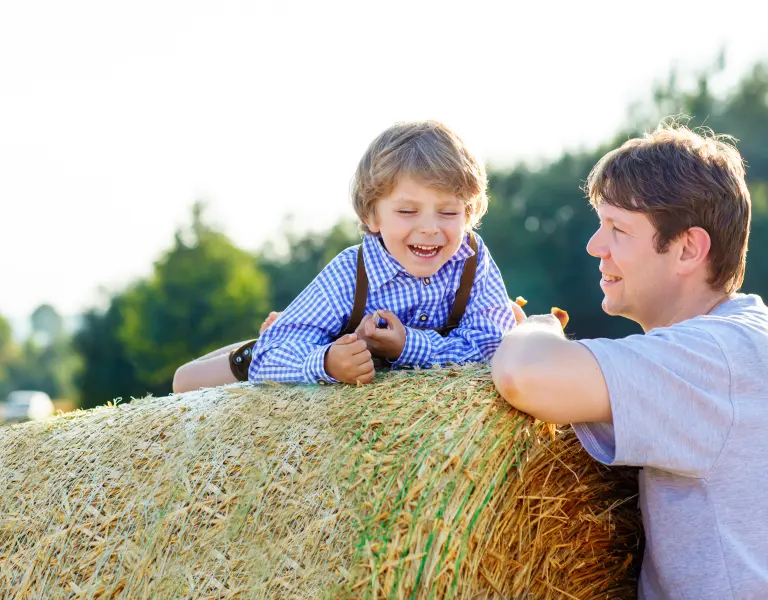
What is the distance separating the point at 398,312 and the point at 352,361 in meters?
0.62

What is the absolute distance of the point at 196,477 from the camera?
3396 millimetres

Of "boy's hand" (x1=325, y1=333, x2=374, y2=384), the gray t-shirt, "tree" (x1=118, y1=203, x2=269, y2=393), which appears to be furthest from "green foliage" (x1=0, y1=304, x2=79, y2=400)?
the gray t-shirt

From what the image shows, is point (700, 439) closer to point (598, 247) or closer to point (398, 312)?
point (598, 247)

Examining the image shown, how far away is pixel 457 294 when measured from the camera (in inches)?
160

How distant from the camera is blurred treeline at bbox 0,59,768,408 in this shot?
30.0 m

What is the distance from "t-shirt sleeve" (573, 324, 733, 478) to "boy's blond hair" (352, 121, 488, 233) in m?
1.23

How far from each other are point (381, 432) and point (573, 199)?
29.5m

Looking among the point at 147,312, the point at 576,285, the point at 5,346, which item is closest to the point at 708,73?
the point at 576,285

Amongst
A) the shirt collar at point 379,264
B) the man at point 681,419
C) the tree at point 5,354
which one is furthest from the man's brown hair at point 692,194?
the tree at point 5,354

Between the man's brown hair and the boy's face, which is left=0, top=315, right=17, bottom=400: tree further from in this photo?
the man's brown hair

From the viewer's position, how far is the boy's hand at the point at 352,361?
3.45 metres

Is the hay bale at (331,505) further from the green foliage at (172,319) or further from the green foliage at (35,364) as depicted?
the green foliage at (35,364)

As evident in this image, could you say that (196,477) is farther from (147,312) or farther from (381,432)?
(147,312)

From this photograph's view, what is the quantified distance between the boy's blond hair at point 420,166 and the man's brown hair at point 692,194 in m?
0.68
